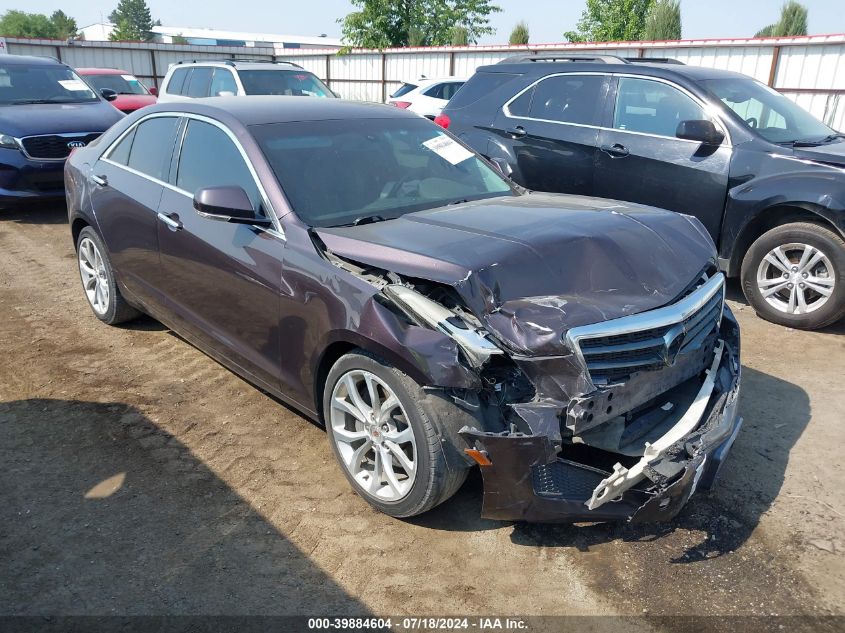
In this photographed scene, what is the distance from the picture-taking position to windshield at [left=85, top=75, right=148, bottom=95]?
627 inches

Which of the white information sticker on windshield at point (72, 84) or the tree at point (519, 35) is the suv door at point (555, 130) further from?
the tree at point (519, 35)

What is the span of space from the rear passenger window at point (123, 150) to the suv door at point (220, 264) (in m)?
0.83

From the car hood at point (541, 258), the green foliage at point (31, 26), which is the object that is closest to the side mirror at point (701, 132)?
the car hood at point (541, 258)

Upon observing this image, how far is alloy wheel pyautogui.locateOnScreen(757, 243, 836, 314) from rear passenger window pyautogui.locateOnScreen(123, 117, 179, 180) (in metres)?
4.60

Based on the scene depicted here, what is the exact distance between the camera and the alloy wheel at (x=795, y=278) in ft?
17.7

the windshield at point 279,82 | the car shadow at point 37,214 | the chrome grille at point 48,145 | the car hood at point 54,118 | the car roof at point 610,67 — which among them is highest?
the car roof at point 610,67

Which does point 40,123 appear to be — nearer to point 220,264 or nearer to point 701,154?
point 220,264

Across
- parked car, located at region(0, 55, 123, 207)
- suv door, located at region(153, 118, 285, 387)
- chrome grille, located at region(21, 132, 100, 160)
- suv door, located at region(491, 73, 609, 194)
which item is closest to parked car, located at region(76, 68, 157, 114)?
parked car, located at region(0, 55, 123, 207)

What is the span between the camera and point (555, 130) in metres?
6.79

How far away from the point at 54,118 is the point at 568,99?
6625mm

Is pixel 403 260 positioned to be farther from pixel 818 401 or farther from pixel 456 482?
pixel 818 401

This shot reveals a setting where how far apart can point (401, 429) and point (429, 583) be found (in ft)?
2.10

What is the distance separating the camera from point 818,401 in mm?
4363

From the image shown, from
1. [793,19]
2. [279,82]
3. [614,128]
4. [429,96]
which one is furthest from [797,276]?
[793,19]
